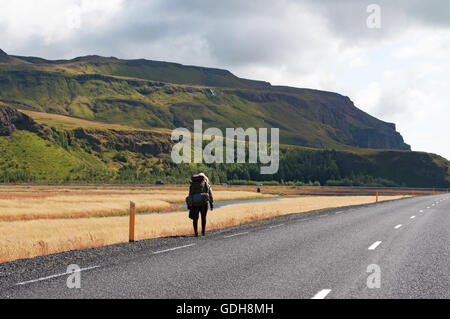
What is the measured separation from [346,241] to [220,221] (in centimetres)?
947

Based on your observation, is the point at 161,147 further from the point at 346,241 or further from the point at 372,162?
the point at 346,241

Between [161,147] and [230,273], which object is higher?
[161,147]

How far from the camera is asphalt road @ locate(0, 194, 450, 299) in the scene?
7656mm

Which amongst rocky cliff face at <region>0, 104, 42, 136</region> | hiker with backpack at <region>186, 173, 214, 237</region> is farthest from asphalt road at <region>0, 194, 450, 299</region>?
rocky cliff face at <region>0, 104, 42, 136</region>

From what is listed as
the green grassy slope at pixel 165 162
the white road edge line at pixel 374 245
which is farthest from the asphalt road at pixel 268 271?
the green grassy slope at pixel 165 162

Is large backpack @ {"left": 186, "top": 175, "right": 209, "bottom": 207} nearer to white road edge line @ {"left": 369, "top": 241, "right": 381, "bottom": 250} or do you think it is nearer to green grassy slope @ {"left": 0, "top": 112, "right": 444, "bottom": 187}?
white road edge line @ {"left": 369, "top": 241, "right": 381, "bottom": 250}

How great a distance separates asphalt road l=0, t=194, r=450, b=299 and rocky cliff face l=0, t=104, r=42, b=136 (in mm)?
126870

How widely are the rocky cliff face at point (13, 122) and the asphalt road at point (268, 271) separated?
12687cm

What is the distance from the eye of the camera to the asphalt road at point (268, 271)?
7656 millimetres

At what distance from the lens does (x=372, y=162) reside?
185500mm

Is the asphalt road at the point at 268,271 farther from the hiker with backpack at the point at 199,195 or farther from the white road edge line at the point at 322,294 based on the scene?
the hiker with backpack at the point at 199,195
